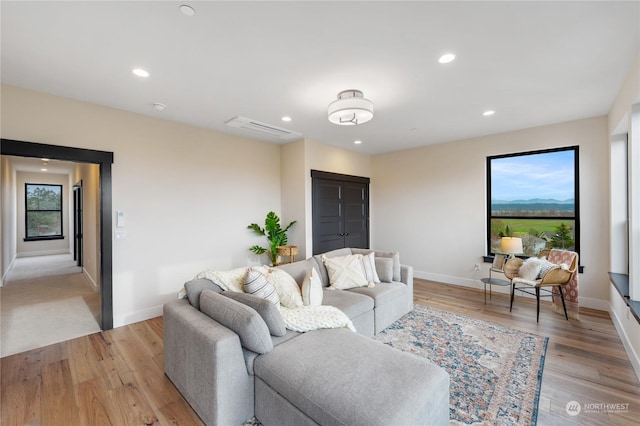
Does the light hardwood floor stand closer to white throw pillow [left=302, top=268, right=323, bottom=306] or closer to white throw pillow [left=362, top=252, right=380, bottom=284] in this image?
white throw pillow [left=302, top=268, right=323, bottom=306]

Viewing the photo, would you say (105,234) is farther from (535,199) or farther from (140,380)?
(535,199)

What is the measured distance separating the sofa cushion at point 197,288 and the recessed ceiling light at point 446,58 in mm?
2849

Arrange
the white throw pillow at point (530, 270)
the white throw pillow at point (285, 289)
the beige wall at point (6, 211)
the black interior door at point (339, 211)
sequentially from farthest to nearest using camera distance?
1. the beige wall at point (6, 211)
2. the black interior door at point (339, 211)
3. the white throw pillow at point (530, 270)
4. the white throw pillow at point (285, 289)

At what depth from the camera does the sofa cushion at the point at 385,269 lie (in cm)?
372

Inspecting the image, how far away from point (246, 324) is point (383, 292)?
196cm

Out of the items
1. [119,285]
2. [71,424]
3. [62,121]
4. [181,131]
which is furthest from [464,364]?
[62,121]

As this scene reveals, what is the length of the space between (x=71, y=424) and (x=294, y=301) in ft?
5.68

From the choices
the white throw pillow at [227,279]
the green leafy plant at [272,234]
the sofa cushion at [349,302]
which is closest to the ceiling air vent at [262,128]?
Answer: the green leafy plant at [272,234]

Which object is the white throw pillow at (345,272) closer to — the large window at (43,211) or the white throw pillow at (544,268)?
the white throw pillow at (544,268)

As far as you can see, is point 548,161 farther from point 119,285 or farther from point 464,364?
point 119,285

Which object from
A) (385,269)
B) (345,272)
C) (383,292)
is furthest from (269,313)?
(385,269)

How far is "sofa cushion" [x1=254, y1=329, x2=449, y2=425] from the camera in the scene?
1365 millimetres

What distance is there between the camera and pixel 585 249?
402cm

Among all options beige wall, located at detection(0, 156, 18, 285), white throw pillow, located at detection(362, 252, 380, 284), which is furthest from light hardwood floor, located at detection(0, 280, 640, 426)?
beige wall, located at detection(0, 156, 18, 285)
